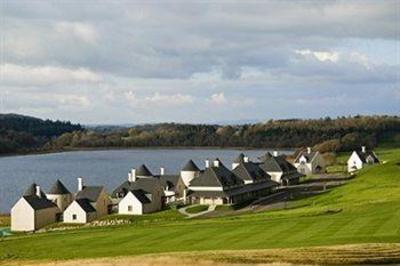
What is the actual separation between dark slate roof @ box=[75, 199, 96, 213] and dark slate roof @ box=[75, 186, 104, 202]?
2.97ft

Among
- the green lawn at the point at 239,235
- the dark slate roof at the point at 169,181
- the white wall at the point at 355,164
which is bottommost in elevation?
the green lawn at the point at 239,235

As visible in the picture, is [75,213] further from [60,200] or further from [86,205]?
[60,200]

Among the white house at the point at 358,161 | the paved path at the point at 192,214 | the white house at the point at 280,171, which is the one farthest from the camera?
the white house at the point at 358,161

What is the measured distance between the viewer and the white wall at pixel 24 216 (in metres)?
65.8

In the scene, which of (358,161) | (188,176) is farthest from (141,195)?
(358,161)

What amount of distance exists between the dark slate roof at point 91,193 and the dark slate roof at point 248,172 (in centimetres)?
2007

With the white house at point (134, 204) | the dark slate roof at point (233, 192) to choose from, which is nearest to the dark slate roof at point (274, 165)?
the dark slate roof at point (233, 192)

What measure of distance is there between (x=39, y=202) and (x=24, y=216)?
9.19 ft

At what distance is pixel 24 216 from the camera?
66.0 meters

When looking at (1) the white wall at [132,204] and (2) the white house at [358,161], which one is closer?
(1) the white wall at [132,204]

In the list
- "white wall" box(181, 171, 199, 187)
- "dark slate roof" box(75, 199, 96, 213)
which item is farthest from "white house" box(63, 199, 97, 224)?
"white wall" box(181, 171, 199, 187)

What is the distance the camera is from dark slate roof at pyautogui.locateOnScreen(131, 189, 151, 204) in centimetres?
7188

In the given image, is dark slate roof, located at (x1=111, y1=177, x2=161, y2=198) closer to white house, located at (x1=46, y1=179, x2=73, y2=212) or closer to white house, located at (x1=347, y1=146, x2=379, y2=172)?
white house, located at (x1=46, y1=179, x2=73, y2=212)

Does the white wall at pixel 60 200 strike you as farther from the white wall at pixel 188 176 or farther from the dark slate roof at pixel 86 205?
the white wall at pixel 188 176
